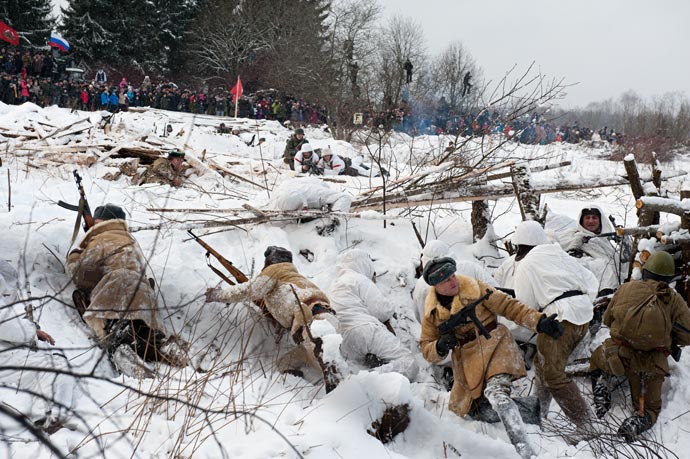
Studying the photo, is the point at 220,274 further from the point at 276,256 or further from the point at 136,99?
the point at 136,99

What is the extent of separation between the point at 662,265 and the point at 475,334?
1.75 metres

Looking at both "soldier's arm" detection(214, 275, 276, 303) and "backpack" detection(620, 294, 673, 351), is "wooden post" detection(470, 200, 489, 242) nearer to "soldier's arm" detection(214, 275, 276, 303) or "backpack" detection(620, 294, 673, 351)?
"backpack" detection(620, 294, 673, 351)

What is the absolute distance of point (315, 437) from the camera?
2939 millimetres

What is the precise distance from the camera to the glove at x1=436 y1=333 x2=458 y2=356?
392cm

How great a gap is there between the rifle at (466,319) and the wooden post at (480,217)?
3.76 metres

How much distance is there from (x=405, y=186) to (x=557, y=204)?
612 cm

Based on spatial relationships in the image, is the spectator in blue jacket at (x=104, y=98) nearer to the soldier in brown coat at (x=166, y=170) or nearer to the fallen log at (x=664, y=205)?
the soldier in brown coat at (x=166, y=170)

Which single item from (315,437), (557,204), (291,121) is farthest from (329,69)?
(315,437)

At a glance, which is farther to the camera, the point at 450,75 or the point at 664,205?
the point at 450,75

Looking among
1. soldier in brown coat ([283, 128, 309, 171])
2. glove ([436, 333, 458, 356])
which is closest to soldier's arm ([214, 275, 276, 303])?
glove ([436, 333, 458, 356])

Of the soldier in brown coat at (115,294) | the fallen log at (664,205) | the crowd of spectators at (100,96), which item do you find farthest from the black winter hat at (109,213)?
the crowd of spectators at (100,96)

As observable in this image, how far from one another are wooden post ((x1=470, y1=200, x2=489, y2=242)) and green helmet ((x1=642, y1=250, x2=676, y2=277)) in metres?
3.29

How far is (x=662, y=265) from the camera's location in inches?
170

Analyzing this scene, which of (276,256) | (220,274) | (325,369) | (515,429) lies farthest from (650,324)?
(220,274)
